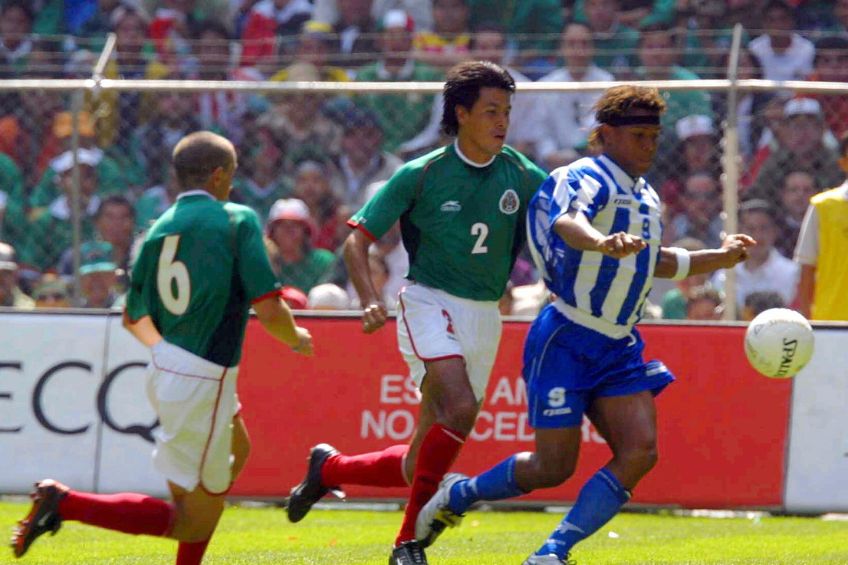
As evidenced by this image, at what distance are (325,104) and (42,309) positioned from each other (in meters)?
3.16

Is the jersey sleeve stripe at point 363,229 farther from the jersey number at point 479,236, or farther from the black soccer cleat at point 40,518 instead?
the black soccer cleat at point 40,518

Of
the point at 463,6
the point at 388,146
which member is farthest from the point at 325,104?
the point at 463,6

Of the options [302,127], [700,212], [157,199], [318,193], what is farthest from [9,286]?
[700,212]

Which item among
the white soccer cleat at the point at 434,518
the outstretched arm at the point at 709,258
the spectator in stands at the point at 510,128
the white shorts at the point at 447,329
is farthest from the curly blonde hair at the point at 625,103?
the spectator in stands at the point at 510,128

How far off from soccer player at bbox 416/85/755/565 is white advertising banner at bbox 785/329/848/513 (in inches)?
140

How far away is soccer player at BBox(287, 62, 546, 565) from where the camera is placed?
276 inches

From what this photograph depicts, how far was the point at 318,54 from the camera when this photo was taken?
45.1ft

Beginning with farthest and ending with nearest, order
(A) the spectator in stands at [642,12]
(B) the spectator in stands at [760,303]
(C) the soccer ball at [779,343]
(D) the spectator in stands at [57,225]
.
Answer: (A) the spectator in stands at [642,12]
(D) the spectator in stands at [57,225]
(B) the spectator in stands at [760,303]
(C) the soccer ball at [779,343]

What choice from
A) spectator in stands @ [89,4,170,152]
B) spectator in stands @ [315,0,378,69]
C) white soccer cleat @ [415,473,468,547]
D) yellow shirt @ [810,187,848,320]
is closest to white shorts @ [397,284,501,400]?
white soccer cleat @ [415,473,468,547]

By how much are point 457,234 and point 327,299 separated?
406 centimetres

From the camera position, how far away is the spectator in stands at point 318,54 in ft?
44.2

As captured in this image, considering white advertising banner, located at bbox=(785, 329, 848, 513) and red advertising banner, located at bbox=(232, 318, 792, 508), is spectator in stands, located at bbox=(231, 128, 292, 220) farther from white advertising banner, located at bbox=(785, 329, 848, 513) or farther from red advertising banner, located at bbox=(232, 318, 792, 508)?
white advertising banner, located at bbox=(785, 329, 848, 513)

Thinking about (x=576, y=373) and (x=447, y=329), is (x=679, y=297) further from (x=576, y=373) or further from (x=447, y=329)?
(x=576, y=373)

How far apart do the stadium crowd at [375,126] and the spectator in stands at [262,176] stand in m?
0.01
